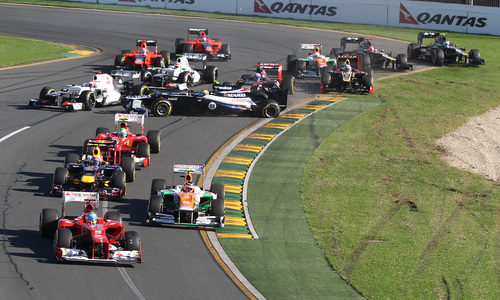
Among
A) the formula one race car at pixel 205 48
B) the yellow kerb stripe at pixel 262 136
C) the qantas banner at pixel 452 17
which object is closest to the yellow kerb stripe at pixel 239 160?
the yellow kerb stripe at pixel 262 136

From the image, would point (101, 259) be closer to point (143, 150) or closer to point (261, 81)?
point (143, 150)

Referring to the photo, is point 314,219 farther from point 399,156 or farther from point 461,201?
point 399,156

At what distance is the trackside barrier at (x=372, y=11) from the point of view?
80.4 m

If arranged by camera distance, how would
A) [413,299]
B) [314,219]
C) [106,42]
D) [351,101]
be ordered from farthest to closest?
[106,42]
[351,101]
[314,219]
[413,299]

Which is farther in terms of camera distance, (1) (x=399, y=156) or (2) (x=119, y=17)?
(2) (x=119, y=17)

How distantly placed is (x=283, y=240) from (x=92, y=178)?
6996mm

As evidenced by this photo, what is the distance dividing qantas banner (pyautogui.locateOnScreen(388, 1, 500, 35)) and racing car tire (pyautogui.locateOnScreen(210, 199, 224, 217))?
5718 cm

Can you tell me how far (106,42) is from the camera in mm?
69375

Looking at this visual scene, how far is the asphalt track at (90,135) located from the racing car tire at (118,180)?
0.65m

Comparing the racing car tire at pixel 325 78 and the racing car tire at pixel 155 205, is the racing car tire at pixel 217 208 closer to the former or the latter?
the racing car tire at pixel 155 205

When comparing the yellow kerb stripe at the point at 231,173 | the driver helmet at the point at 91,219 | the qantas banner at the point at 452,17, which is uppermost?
the qantas banner at the point at 452,17

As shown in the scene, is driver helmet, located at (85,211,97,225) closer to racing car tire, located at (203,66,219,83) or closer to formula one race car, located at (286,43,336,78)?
racing car tire, located at (203,66,219,83)

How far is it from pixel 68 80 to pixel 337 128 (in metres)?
18.1

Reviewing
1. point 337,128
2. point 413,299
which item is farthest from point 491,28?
point 413,299
